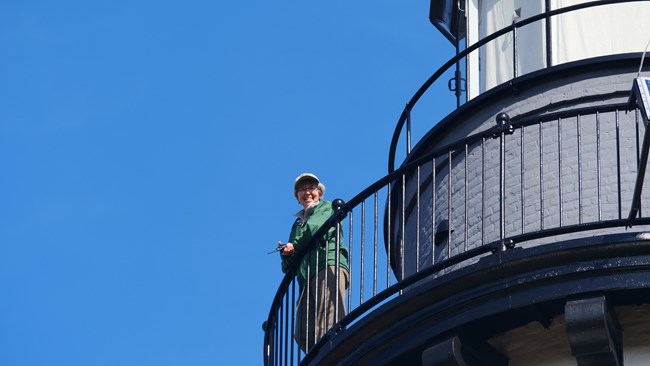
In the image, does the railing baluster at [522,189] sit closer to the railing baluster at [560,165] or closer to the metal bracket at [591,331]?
the railing baluster at [560,165]

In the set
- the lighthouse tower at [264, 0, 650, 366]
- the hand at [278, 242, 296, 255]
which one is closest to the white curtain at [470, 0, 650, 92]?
the lighthouse tower at [264, 0, 650, 366]

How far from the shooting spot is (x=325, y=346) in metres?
15.4

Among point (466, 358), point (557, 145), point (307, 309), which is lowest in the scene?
point (466, 358)

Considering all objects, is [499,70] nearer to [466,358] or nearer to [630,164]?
[630,164]

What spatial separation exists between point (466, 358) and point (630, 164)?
2202 mm

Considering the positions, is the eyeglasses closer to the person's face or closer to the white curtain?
the person's face

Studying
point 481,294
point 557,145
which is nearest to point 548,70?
point 557,145

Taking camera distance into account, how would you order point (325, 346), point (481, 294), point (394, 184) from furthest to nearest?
point (394, 184), point (325, 346), point (481, 294)

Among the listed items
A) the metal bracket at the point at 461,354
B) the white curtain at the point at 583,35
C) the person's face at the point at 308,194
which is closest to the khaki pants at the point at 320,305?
the person's face at the point at 308,194

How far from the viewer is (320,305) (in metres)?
16.1

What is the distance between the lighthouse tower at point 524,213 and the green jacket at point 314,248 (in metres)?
0.18

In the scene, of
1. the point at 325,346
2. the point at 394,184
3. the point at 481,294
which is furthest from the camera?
the point at 394,184

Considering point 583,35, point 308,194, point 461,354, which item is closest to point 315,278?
point 308,194

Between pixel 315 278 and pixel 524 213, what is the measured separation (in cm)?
190
